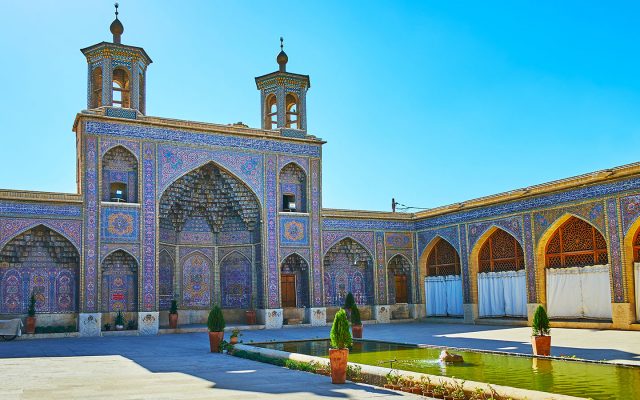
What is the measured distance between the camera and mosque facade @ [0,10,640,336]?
1545 cm

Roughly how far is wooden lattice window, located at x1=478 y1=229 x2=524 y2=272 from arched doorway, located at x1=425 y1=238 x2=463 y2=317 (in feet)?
3.60

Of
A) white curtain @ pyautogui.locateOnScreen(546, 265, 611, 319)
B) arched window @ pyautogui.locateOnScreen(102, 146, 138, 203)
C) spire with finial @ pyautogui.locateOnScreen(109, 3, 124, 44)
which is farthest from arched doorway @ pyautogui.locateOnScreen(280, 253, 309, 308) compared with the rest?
spire with finial @ pyautogui.locateOnScreen(109, 3, 124, 44)

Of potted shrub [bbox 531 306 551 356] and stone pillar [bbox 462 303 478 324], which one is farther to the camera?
stone pillar [bbox 462 303 478 324]

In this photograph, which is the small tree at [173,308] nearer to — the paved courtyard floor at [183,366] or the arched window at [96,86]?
the paved courtyard floor at [183,366]

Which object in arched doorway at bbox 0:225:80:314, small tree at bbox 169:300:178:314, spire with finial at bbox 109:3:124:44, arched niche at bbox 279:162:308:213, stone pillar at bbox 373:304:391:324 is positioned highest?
spire with finial at bbox 109:3:124:44

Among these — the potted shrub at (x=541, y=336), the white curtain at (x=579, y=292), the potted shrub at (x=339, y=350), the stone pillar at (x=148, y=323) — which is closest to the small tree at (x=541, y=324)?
the potted shrub at (x=541, y=336)

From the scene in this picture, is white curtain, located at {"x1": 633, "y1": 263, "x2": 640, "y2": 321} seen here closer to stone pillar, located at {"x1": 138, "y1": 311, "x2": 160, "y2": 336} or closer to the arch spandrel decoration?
the arch spandrel decoration

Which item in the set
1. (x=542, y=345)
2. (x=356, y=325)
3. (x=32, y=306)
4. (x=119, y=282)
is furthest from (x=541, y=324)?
(x=32, y=306)

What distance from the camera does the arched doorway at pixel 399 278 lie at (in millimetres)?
20875

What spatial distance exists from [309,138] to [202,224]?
408cm

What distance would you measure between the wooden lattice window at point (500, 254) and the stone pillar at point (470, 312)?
1037mm

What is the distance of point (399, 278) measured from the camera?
829 inches

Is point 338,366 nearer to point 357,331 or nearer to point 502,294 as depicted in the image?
point 357,331

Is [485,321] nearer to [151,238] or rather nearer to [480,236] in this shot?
[480,236]
